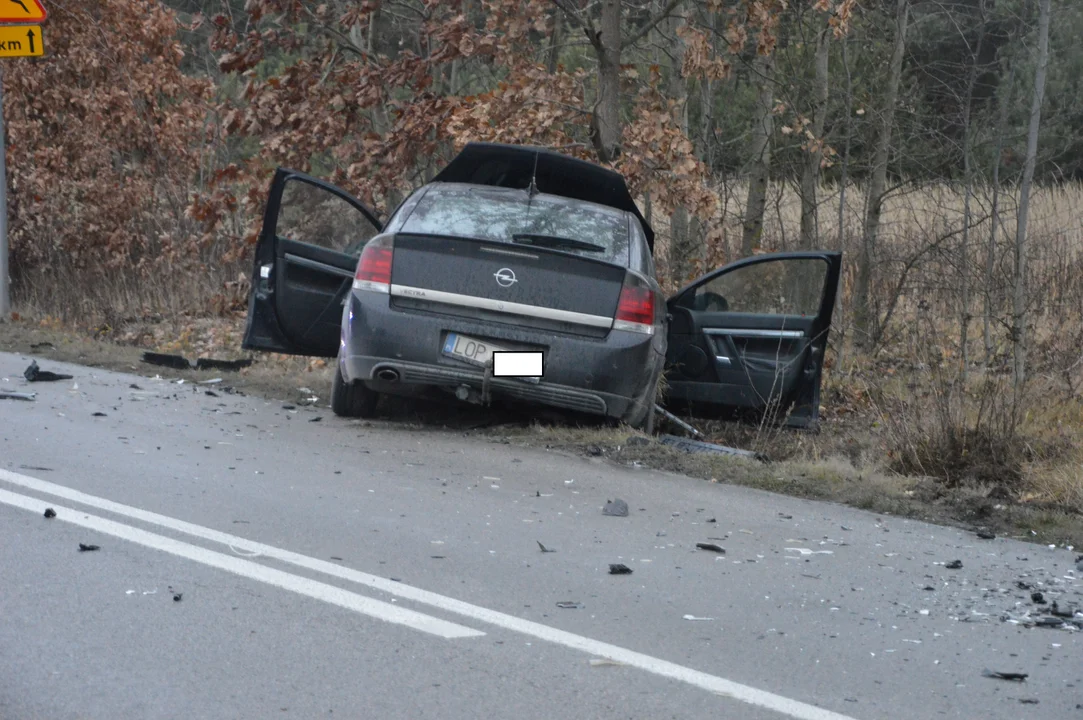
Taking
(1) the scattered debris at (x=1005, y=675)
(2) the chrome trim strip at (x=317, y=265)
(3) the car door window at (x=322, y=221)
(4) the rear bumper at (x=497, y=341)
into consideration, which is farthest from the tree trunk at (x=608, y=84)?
(1) the scattered debris at (x=1005, y=675)

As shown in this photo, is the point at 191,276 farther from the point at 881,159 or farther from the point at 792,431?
the point at 792,431

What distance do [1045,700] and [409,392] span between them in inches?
209

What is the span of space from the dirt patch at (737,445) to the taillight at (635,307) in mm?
710

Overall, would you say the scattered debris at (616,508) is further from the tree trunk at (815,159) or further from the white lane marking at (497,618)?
the tree trunk at (815,159)

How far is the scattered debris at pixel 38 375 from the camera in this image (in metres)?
10.6

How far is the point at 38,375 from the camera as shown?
10.7 m

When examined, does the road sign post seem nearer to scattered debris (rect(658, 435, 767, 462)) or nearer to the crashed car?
the crashed car

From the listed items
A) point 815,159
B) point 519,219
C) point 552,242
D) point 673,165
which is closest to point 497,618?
point 552,242

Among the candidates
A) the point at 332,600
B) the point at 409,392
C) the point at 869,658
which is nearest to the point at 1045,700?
the point at 869,658

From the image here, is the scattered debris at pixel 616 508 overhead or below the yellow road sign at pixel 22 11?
below

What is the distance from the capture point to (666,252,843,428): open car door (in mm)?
9609

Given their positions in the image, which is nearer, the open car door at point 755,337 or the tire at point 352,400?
the tire at point 352,400

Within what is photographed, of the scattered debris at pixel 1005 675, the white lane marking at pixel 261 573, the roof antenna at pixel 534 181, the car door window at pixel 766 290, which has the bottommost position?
the scattered debris at pixel 1005 675

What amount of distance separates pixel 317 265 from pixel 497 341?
80.8 inches
